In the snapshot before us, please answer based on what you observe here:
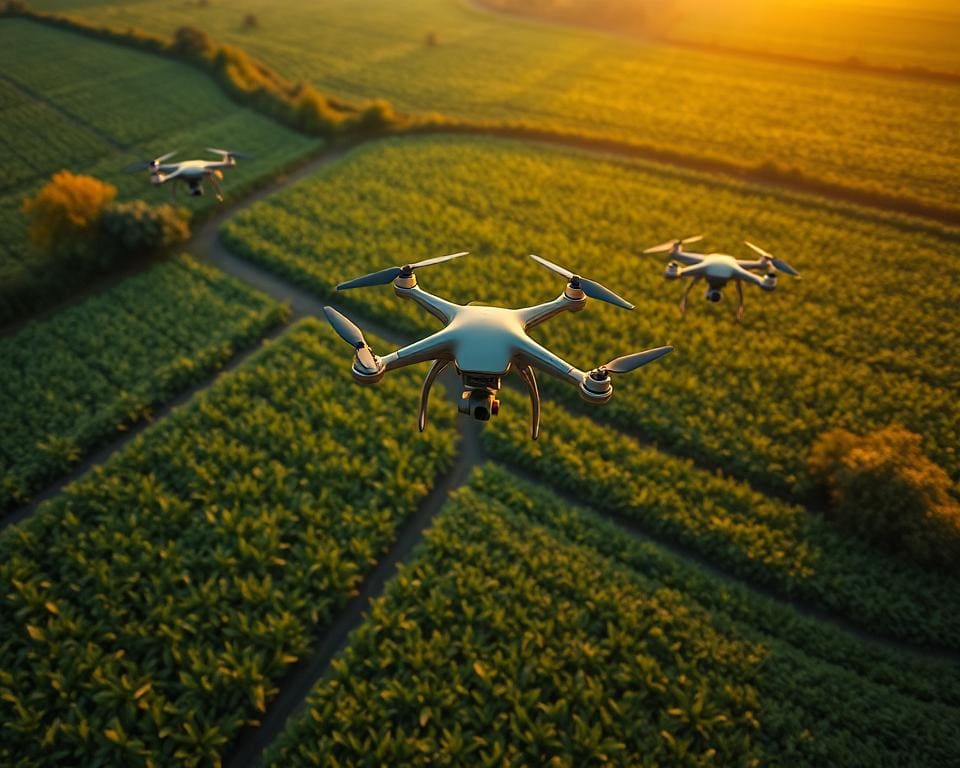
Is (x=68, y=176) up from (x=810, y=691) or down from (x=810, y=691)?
up

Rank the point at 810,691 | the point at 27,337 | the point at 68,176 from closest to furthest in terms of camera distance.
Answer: the point at 810,691 → the point at 27,337 → the point at 68,176

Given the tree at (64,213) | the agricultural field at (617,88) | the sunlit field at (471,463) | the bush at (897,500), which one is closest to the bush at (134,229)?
the sunlit field at (471,463)

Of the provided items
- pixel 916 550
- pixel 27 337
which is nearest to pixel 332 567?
pixel 916 550

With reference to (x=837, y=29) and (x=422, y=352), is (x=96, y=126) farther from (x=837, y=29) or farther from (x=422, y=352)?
(x=837, y=29)

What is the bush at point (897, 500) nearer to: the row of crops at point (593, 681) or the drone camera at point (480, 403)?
the row of crops at point (593, 681)

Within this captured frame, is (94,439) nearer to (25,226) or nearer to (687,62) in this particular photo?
(25,226)

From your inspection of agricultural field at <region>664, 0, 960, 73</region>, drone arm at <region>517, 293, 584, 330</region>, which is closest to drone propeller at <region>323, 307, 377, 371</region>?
drone arm at <region>517, 293, 584, 330</region>

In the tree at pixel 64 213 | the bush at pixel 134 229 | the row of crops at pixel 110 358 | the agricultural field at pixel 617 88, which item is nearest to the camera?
the row of crops at pixel 110 358
